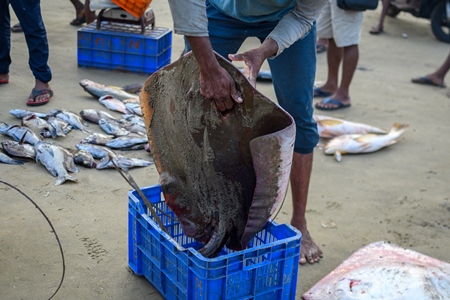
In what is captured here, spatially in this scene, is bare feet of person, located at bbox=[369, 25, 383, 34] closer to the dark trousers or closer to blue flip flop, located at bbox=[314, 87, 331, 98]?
blue flip flop, located at bbox=[314, 87, 331, 98]

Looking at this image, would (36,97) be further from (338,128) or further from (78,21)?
(78,21)

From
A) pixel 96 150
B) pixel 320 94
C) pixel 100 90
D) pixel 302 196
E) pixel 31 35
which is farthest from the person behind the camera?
pixel 320 94

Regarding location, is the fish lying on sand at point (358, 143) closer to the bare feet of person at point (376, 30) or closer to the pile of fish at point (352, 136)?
the pile of fish at point (352, 136)

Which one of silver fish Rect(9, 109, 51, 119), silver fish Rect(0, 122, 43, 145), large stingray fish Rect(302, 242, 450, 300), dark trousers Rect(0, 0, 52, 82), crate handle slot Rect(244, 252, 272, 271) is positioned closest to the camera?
crate handle slot Rect(244, 252, 272, 271)

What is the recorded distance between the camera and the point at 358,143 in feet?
17.7

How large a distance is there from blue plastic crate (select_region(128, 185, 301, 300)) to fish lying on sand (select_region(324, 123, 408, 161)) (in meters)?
2.42

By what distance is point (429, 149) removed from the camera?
18.7 ft

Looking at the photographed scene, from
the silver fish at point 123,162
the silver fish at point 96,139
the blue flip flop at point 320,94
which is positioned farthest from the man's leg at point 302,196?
the blue flip flop at point 320,94

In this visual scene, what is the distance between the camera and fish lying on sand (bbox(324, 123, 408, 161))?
531cm

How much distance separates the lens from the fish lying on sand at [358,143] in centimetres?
531

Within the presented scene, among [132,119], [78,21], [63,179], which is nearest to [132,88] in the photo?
[132,119]

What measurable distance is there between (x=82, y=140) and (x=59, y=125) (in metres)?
0.23

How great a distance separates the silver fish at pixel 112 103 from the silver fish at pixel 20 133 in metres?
1.08

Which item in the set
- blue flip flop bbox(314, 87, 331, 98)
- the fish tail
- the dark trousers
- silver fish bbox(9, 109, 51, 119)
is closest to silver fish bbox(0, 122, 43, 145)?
silver fish bbox(9, 109, 51, 119)
